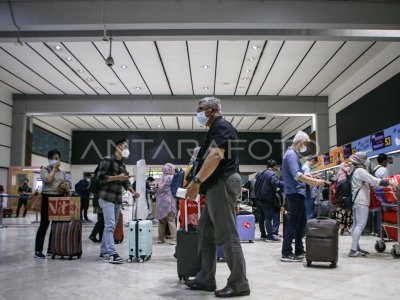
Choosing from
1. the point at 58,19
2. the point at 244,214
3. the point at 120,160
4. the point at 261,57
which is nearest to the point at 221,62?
the point at 261,57

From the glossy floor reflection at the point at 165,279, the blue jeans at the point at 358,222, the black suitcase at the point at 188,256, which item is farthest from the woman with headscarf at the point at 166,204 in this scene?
the black suitcase at the point at 188,256

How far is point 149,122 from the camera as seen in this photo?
19547 mm

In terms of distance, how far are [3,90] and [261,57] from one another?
9.75 meters

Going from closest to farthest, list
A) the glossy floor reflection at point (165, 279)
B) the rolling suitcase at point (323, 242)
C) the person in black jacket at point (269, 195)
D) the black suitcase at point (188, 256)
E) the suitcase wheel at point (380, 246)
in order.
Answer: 1. the glossy floor reflection at point (165, 279)
2. the black suitcase at point (188, 256)
3. the rolling suitcase at point (323, 242)
4. the suitcase wheel at point (380, 246)
5. the person in black jacket at point (269, 195)

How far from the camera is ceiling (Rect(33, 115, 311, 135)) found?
18156 mm

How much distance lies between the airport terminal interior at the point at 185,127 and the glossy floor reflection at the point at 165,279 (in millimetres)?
24

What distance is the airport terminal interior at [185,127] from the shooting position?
3699 millimetres

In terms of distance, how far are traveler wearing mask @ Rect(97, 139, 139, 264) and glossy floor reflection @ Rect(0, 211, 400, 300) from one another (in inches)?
7.2

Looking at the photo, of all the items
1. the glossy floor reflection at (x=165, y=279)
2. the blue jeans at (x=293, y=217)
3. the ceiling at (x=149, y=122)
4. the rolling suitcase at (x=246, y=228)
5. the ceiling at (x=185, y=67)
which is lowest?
the glossy floor reflection at (x=165, y=279)

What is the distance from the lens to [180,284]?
3332mm

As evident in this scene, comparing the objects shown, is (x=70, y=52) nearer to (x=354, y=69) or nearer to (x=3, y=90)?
(x=3, y=90)

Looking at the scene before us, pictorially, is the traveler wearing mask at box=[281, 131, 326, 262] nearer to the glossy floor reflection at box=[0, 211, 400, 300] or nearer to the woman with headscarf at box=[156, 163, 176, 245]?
the glossy floor reflection at box=[0, 211, 400, 300]

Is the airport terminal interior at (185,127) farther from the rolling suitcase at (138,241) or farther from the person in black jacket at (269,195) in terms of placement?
the person in black jacket at (269,195)

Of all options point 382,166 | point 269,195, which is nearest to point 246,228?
point 269,195
